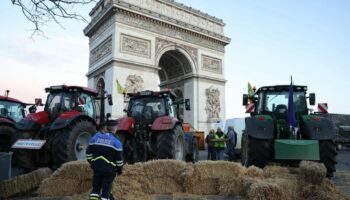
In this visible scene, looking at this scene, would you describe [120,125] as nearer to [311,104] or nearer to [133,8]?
[311,104]

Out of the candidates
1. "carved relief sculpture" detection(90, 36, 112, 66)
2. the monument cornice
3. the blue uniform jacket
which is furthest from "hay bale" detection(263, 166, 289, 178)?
the monument cornice

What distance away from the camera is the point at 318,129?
680 cm

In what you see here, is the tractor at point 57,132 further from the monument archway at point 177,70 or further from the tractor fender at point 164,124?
the monument archway at point 177,70

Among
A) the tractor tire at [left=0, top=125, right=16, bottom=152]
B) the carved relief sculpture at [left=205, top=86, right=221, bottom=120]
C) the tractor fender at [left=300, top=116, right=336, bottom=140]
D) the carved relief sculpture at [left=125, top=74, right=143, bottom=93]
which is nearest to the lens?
the tractor fender at [left=300, top=116, right=336, bottom=140]

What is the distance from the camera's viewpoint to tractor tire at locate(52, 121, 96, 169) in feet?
20.7

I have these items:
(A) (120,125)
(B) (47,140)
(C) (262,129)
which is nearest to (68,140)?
(B) (47,140)

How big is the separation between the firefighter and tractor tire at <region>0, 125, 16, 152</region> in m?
5.50

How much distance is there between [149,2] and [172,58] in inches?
235

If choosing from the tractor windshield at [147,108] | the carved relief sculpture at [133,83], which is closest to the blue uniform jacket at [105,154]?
the tractor windshield at [147,108]

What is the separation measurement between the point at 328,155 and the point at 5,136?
8245mm

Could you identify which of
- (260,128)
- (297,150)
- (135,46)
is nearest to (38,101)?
(260,128)

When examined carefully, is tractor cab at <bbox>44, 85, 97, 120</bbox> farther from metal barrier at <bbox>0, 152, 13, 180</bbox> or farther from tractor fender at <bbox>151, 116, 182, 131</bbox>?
metal barrier at <bbox>0, 152, 13, 180</bbox>

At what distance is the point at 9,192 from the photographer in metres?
5.07

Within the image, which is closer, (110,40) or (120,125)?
(120,125)
